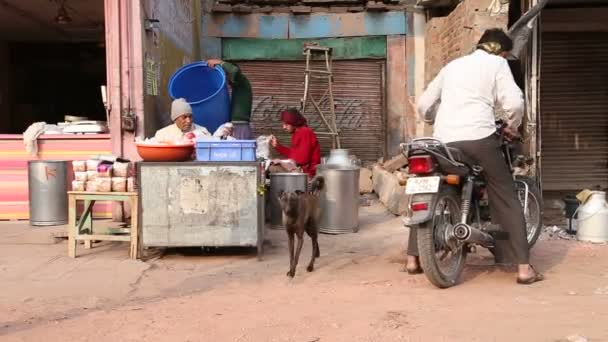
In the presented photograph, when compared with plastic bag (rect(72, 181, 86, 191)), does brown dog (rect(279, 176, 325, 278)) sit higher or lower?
lower

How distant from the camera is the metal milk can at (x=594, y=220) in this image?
19.7ft

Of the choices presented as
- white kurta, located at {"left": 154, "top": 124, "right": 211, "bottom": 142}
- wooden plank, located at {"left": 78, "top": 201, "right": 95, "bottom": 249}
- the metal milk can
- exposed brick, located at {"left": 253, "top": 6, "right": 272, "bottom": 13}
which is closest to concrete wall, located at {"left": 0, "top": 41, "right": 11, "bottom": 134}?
exposed brick, located at {"left": 253, "top": 6, "right": 272, "bottom": 13}

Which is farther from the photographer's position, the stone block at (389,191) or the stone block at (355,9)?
the stone block at (355,9)

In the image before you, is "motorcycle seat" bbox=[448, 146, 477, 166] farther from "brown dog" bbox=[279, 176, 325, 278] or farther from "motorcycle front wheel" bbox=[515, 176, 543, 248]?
"brown dog" bbox=[279, 176, 325, 278]

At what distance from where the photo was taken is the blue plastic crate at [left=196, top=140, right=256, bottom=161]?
5.21 m

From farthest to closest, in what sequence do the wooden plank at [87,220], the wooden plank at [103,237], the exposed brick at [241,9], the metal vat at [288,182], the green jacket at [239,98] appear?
the exposed brick at [241,9], the green jacket at [239,98], the metal vat at [288,182], the wooden plank at [87,220], the wooden plank at [103,237]

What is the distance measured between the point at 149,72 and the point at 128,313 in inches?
→ 160

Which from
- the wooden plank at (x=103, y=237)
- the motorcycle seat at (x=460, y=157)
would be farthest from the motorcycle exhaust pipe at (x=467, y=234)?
the wooden plank at (x=103, y=237)

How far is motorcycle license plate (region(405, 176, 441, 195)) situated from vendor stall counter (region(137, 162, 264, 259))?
1.56 m

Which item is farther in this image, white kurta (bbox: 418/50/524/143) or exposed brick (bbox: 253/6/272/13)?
exposed brick (bbox: 253/6/272/13)

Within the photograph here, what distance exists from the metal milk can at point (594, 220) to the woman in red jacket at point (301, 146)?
311 cm

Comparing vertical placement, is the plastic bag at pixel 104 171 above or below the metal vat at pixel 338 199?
above

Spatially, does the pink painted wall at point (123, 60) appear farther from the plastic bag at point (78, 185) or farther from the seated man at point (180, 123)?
the plastic bag at point (78, 185)

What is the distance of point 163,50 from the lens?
25.8 feet
